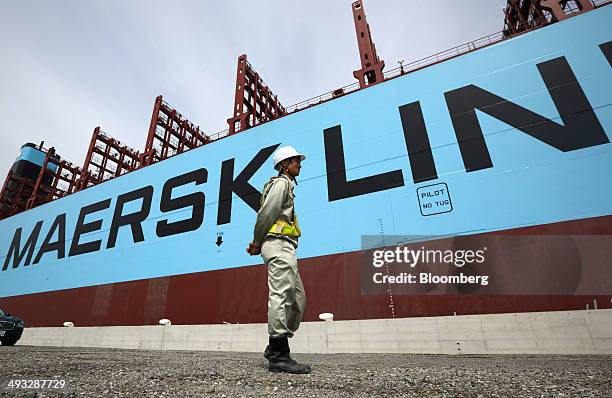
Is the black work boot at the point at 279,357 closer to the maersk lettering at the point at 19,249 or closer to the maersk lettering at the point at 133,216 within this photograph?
the maersk lettering at the point at 133,216

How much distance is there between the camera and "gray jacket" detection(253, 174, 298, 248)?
2.78 metres

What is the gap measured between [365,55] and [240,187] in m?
7.61

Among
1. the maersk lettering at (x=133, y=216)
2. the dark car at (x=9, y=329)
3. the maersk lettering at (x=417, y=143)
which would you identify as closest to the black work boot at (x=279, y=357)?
the maersk lettering at (x=417, y=143)

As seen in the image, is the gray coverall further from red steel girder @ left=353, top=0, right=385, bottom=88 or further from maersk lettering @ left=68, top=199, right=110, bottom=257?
maersk lettering @ left=68, top=199, right=110, bottom=257

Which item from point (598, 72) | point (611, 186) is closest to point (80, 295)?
point (611, 186)

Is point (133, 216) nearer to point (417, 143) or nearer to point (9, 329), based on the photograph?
point (9, 329)

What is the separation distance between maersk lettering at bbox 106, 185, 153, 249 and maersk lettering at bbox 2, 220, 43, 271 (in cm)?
773

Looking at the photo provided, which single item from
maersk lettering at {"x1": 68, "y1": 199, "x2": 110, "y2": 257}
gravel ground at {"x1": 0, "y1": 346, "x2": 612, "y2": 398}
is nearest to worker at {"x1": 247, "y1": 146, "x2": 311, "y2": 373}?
gravel ground at {"x1": 0, "y1": 346, "x2": 612, "y2": 398}

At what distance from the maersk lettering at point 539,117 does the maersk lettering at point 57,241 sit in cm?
1916

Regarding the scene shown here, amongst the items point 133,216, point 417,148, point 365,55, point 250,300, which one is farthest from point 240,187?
point 365,55

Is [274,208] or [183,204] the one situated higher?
[183,204]

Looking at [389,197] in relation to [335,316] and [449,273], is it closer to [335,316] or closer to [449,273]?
[449,273]

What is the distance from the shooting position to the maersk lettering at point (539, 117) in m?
7.41

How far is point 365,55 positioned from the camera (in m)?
12.5
